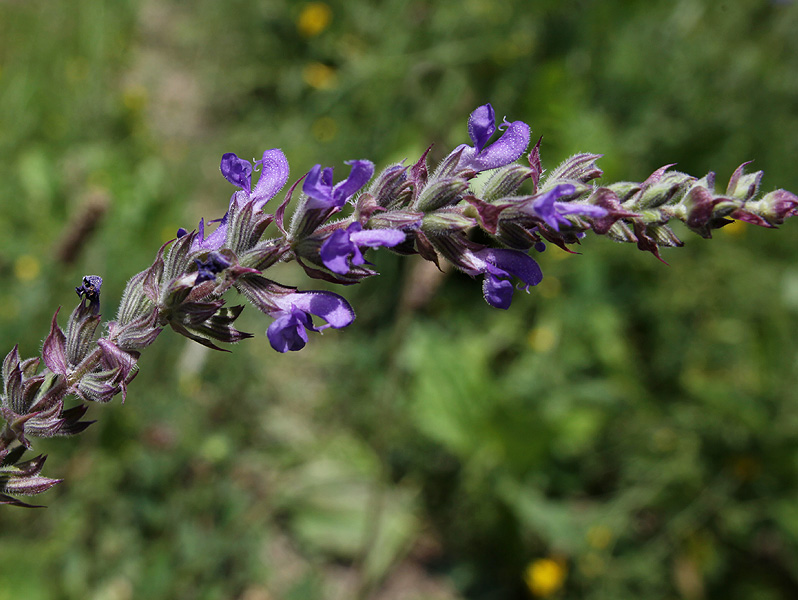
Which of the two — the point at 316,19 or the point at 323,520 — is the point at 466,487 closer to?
the point at 323,520

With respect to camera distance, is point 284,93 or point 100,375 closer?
point 100,375

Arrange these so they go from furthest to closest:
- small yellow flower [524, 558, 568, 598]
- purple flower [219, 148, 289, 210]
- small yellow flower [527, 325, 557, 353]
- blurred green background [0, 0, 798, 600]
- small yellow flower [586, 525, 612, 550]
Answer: small yellow flower [527, 325, 557, 353] < small yellow flower [586, 525, 612, 550] < small yellow flower [524, 558, 568, 598] < blurred green background [0, 0, 798, 600] < purple flower [219, 148, 289, 210]

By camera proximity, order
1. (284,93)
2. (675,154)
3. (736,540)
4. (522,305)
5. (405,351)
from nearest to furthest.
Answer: (736,540) < (405,351) < (522,305) < (675,154) < (284,93)

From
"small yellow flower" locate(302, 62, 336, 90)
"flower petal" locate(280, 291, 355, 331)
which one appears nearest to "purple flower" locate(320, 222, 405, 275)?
"flower petal" locate(280, 291, 355, 331)

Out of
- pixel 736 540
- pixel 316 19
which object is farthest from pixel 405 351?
pixel 316 19

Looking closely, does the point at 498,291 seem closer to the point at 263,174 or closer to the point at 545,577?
the point at 263,174

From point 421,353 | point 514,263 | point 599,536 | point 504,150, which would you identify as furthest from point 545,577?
point 504,150

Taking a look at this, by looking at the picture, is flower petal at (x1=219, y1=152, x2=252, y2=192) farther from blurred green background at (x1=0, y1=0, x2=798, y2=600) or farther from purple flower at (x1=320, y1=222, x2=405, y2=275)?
blurred green background at (x1=0, y1=0, x2=798, y2=600)

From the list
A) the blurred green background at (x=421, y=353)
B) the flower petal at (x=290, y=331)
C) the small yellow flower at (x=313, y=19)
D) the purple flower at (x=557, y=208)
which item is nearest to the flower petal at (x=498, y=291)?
the purple flower at (x=557, y=208)
